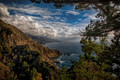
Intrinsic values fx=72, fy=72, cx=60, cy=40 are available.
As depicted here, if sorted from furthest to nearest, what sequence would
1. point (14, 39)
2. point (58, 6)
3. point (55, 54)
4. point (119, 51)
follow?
point (55, 54) < point (14, 39) < point (58, 6) < point (119, 51)

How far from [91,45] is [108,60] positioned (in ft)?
6.43

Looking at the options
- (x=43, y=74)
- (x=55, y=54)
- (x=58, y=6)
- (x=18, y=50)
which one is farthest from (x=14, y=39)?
(x=58, y=6)

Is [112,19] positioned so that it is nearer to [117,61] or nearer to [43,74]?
[117,61]

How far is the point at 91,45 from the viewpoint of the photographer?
18.6ft

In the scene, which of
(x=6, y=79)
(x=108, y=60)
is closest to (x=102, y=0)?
(x=108, y=60)

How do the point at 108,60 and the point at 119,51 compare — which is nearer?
the point at 119,51

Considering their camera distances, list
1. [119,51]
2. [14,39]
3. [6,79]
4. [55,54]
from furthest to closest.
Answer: [55,54] < [14,39] < [6,79] < [119,51]

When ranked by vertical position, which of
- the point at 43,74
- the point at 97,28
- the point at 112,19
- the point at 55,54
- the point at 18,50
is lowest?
the point at 55,54

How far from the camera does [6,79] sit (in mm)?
14492

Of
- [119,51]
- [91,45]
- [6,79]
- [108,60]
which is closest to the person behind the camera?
[119,51]

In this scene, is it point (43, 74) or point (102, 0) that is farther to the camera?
point (43, 74)

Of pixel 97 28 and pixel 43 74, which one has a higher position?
pixel 97 28

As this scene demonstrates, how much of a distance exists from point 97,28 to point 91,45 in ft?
4.50

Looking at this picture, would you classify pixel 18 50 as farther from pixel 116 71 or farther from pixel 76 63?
pixel 116 71
